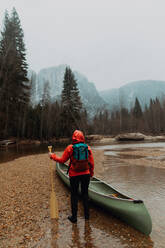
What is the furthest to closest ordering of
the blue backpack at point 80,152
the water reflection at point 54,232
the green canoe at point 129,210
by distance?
the blue backpack at point 80,152 → the green canoe at point 129,210 → the water reflection at point 54,232

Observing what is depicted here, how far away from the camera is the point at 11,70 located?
917 inches

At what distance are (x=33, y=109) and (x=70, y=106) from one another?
9756mm

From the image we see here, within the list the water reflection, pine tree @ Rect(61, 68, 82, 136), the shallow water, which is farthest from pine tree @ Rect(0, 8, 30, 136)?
the water reflection

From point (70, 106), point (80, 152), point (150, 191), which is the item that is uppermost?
point (70, 106)

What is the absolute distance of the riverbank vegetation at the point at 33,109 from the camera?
923 inches

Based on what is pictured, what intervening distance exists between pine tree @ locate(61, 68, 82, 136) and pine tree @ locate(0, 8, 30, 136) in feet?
41.4

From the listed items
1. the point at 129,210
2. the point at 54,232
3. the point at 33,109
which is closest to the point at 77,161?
the point at 129,210

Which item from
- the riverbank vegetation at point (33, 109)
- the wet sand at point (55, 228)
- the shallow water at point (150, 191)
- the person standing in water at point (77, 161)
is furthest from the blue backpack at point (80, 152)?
the riverbank vegetation at point (33, 109)

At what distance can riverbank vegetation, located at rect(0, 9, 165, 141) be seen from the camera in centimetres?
2345

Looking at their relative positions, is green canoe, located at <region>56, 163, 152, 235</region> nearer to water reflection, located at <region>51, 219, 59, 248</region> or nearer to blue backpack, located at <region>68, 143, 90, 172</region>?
blue backpack, located at <region>68, 143, 90, 172</region>

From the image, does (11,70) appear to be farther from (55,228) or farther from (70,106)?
(55,228)

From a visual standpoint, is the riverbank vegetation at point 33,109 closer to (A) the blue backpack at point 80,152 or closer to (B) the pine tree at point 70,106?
(B) the pine tree at point 70,106

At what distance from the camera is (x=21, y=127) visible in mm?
32844

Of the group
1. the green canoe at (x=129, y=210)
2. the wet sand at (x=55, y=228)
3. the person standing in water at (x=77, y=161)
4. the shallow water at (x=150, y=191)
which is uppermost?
the person standing in water at (x=77, y=161)
